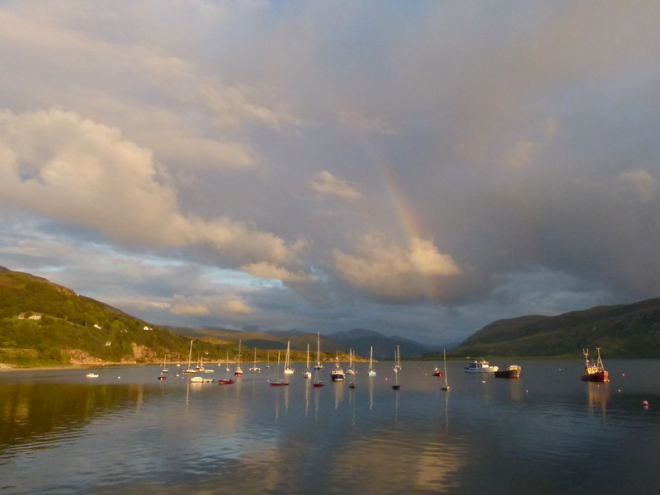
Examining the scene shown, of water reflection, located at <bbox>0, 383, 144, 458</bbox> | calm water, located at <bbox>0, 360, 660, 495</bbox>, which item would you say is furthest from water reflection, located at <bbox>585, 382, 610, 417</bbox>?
water reflection, located at <bbox>0, 383, 144, 458</bbox>

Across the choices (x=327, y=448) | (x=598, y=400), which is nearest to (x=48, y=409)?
(x=327, y=448)

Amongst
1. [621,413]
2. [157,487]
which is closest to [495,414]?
[621,413]

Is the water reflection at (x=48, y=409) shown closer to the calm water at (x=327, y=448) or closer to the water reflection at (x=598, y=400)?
the calm water at (x=327, y=448)

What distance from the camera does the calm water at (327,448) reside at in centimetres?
5019

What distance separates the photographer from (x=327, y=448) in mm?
68688

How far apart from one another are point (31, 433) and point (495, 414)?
90061 millimetres

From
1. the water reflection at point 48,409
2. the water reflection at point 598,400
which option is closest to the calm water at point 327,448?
the water reflection at point 48,409

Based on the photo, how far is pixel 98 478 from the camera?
51.8 m

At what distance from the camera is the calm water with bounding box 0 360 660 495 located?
165 ft

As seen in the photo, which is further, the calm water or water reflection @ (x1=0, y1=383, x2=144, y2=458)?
water reflection @ (x1=0, y1=383, x2=144, y2=458)

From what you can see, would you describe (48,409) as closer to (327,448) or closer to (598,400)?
(327,448)

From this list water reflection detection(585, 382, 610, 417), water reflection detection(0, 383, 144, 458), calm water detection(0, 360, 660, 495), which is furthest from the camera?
water reflection detection(585, 382, 610, 417)

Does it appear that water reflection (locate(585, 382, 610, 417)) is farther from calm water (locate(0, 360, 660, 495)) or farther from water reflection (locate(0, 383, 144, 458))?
water reflection (locate(0, 383, 144, 458))

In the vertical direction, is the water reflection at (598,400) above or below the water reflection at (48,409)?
above
